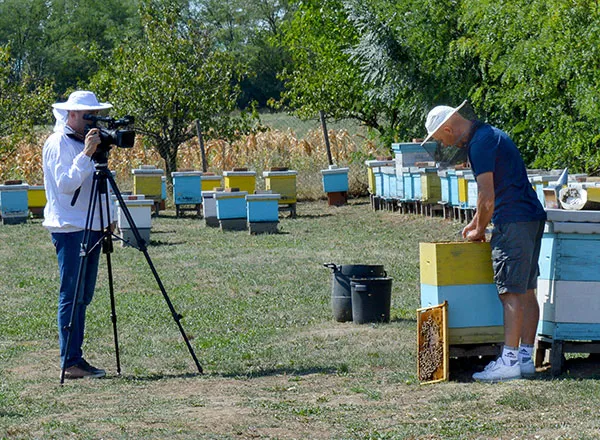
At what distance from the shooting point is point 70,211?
21.6 ft

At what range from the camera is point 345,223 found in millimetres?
17938

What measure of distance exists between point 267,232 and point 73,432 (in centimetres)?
1133

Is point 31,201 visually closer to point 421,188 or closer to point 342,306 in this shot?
point 421,188

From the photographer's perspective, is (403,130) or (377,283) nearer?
(377,283)

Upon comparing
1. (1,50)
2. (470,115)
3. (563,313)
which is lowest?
(563,313)

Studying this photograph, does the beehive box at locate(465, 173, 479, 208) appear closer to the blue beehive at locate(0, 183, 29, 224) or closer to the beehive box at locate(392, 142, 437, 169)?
the beehive box at locate(392, 142, 437, 169)

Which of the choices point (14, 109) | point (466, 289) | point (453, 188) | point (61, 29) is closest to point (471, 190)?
point (453, 188)

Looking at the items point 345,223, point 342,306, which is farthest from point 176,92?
point 342,306

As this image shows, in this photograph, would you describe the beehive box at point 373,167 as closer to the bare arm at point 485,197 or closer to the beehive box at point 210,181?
the beehive box at point 210,181

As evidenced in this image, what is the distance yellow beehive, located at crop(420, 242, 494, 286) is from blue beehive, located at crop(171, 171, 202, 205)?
1373 centimetres

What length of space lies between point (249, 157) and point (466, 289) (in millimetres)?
21154

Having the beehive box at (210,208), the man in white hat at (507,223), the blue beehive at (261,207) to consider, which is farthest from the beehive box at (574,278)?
the beehive box at (210,208)

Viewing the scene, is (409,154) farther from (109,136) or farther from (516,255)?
(516,255)

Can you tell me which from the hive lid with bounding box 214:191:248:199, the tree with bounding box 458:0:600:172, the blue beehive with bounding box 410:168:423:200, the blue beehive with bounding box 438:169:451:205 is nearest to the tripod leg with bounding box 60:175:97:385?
the tree with bounding box 458:0:600:172
